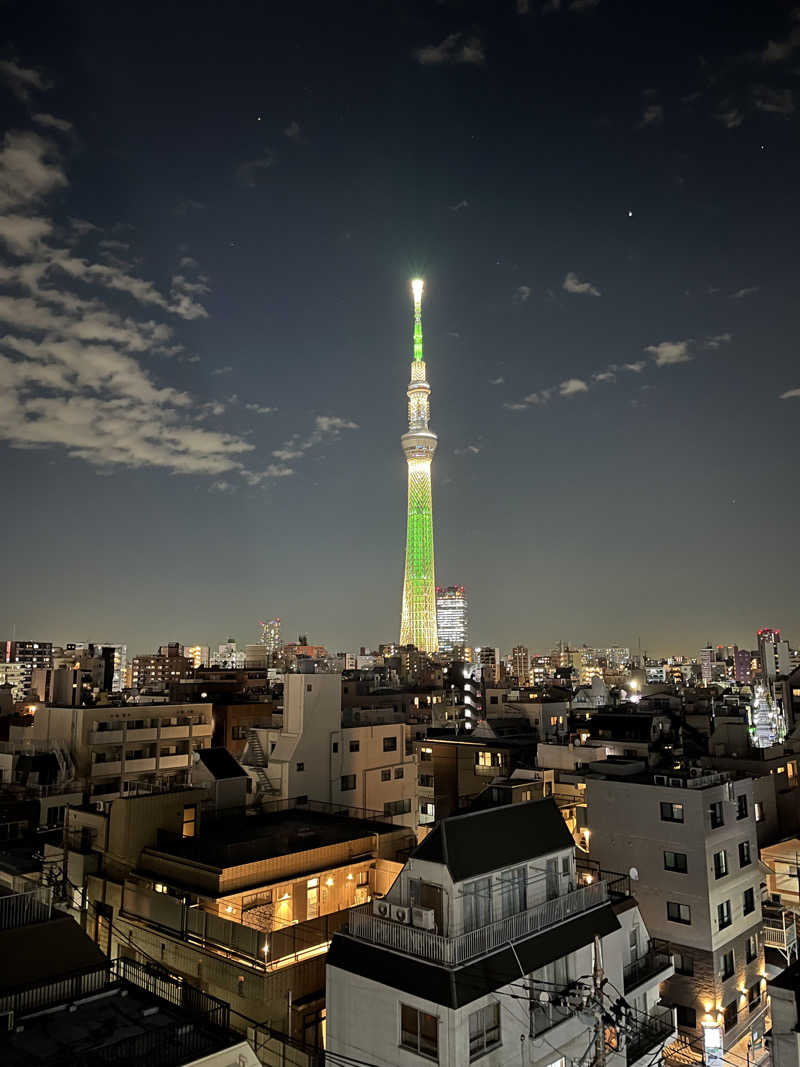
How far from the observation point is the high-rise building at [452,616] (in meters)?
187

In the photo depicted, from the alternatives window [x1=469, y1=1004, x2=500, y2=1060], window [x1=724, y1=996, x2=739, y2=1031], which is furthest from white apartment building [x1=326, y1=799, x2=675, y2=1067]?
window [x1=724, y1=996, x2=739, y2=1031]

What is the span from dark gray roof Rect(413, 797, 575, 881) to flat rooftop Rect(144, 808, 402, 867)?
5384 mm

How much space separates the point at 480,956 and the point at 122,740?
24323 mm

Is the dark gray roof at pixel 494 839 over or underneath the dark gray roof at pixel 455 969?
over

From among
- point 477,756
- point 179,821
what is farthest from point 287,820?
point 477,756

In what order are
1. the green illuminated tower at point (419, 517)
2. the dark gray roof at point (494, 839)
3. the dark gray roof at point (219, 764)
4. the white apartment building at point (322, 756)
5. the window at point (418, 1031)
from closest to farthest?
the window at point (418, 1031)
the dark gray roof at point (494, 839)
the dark gray roof at point (219, 764)
the white apartment building at point (322, 756)
the green illuminated tower at point (419, 517)

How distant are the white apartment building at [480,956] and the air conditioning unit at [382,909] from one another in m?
0.02

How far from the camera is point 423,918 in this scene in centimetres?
984

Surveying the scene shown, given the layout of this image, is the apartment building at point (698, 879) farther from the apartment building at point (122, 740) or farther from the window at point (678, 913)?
the apartment building at point (122, 740)

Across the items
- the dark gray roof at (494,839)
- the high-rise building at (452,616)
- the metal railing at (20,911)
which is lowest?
the metal railing at (20,911)

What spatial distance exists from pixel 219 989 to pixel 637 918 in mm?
7384

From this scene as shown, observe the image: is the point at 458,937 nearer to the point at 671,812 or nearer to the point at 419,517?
the point at 671,812

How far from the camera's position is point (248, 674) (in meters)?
62.5

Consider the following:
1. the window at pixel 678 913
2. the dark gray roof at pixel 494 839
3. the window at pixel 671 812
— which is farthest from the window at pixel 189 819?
the window at pixel 678 913
